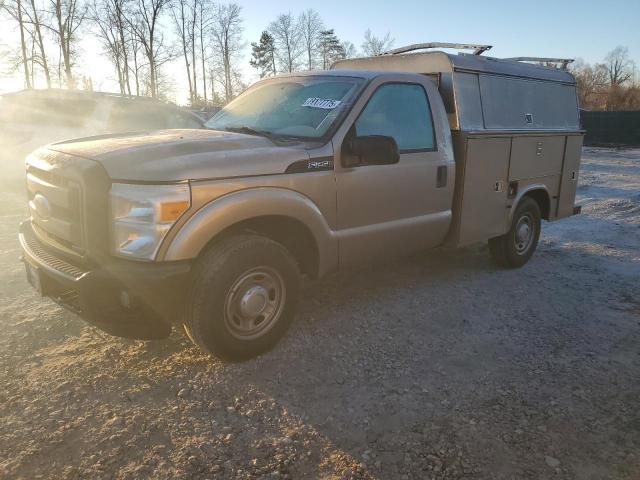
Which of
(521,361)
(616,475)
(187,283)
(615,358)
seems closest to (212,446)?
(187,283)

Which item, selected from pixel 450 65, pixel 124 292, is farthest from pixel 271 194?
pixel 450 65

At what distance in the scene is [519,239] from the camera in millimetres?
5668

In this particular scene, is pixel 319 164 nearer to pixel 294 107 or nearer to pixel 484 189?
pixel 294 107

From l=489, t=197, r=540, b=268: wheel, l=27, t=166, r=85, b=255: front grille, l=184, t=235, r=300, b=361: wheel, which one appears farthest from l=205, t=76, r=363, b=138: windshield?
l=489, t=197, r=540, b=268: wheel

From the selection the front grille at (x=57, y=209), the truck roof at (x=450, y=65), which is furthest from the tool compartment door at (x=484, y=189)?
the front grille at (x=57, y=209)

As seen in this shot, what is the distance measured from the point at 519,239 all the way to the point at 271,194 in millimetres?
3570

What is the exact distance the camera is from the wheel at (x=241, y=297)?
3.01 meters

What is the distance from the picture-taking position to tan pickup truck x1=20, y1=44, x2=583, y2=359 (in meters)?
2.83

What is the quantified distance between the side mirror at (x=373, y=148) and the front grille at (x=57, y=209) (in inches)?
71.5

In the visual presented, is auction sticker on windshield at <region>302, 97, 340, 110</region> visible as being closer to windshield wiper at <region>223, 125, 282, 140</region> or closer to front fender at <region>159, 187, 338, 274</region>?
A: windshield wiper at <region>223, 125, 282, 140</region>

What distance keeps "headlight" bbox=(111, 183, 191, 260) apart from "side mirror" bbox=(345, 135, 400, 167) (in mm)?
1302

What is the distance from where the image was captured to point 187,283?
298 centimetres

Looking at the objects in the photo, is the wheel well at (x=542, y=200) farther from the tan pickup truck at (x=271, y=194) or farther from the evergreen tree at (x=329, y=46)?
the evergreen tree at (x=329, y=46)

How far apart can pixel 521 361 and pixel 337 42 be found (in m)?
68.5
